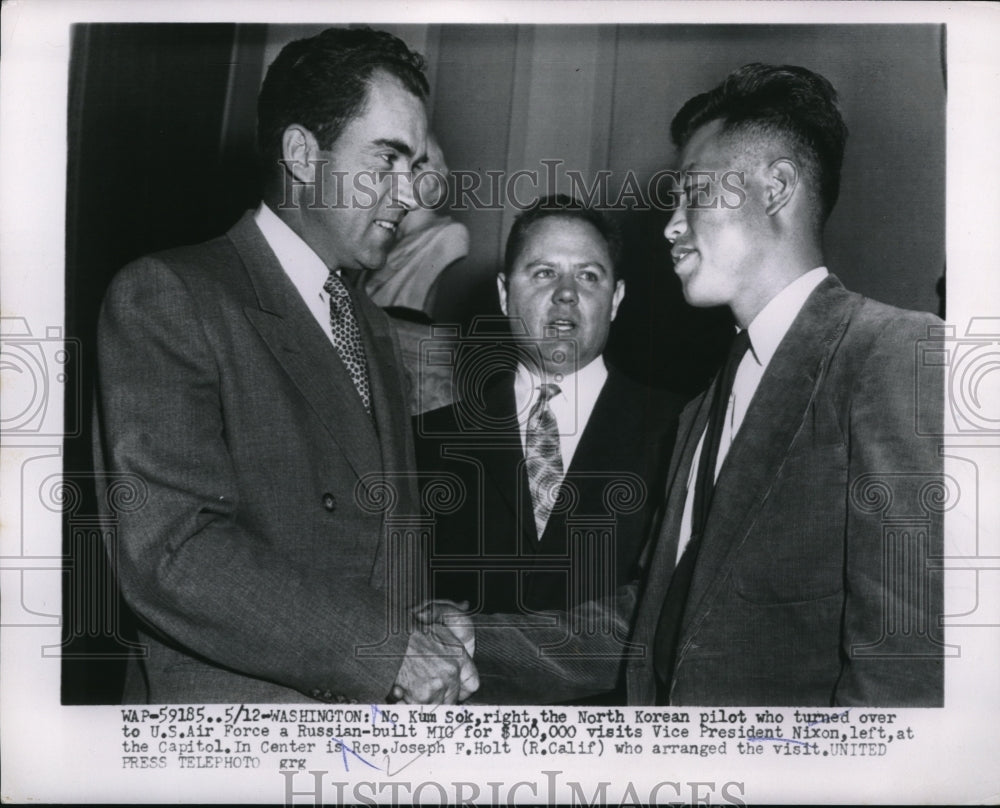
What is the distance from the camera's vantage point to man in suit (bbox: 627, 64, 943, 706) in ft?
5.67

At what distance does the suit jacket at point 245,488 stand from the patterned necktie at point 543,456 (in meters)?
0.22

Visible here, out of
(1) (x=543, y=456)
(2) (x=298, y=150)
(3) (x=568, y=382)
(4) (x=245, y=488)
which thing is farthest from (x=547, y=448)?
(2) (x=298, y=150)

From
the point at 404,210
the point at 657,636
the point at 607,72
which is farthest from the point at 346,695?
the point at 607,72

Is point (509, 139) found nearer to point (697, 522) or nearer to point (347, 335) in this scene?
Result: point (347, 335)

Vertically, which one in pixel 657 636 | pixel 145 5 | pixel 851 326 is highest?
pixel 145 5

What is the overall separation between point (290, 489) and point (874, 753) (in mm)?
1099

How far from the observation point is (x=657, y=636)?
70.1 inches

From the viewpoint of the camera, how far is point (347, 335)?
5.92 feet

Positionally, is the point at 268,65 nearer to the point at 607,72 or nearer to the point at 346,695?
the point at 607,72

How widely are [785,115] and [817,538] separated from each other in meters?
0.73

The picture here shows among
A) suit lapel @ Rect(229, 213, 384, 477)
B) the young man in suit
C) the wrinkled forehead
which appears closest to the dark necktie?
the young man in suit

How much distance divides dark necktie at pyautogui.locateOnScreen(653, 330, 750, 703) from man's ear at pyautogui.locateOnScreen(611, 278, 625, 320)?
0.21 meters

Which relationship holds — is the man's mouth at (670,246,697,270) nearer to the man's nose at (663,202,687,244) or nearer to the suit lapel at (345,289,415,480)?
the man's nose at (663,202,687,244)

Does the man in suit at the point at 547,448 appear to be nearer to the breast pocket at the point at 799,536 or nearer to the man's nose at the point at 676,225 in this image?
the man's nose at the point at 676,225
